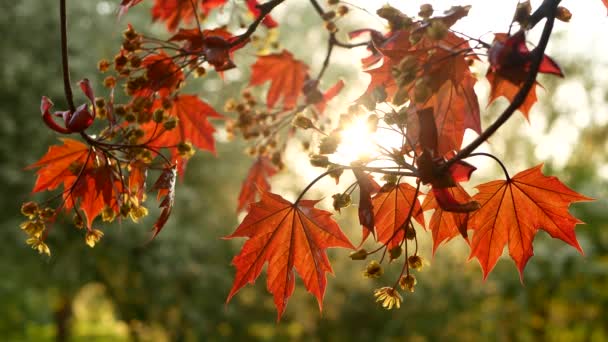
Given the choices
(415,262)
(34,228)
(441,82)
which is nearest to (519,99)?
(441,82)

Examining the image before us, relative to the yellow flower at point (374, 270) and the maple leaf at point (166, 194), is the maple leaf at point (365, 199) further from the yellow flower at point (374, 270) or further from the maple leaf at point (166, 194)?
the maple leaf at point (166, 194)

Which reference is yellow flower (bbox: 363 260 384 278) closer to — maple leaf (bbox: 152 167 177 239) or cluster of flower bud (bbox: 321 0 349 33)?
maple leaf (bbox: 152 167 177 239)

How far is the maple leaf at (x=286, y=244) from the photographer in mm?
905

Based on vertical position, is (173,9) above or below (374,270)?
above

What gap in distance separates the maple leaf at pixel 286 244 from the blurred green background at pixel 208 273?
438cm

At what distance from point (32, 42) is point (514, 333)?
19.1 ft

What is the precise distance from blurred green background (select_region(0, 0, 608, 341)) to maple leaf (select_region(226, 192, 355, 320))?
4.38 m

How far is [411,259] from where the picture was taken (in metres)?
0.82

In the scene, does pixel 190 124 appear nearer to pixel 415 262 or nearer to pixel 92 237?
pixel 92 237

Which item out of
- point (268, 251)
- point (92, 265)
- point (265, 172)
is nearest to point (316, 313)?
point (92, 265)

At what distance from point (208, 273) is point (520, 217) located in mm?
5864

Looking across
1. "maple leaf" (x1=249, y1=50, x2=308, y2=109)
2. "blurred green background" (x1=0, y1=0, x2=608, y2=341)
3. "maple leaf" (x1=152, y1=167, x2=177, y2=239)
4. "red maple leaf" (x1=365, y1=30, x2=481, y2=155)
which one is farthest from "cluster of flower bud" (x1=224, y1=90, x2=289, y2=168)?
"blurred green background" (x1=0, y1=0, x2=608, y2=341)

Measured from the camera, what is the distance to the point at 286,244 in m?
0.94

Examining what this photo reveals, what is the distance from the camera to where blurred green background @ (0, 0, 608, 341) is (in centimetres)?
567
